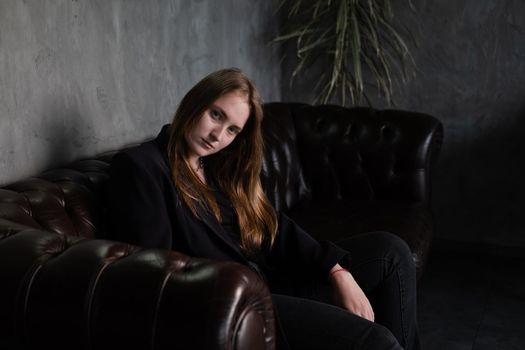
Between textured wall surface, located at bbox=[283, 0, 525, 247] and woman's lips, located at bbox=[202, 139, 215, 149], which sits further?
textured wall surface, located at bbox=[283, 0, 525, 247]

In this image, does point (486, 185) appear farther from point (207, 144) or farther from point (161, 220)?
point (161, 220)

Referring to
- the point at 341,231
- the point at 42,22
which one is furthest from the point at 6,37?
the point at 341,231

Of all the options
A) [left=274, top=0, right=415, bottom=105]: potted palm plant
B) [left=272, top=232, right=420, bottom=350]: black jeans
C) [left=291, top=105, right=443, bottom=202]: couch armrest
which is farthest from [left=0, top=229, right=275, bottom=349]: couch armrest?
[left=274, top=0, right=415, bottom=105]: potted palm plant

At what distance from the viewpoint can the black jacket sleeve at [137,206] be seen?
5.11 feet

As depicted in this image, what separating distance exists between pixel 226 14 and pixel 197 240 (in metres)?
1.81

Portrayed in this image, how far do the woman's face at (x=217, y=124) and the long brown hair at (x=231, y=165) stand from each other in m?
0.01

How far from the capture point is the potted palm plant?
3539 mm

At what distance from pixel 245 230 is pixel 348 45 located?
2054 millimetres

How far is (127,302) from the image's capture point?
40.4 inches

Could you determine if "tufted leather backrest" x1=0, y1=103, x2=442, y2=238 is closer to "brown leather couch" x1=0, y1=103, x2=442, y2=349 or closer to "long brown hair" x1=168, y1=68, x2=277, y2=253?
"long brown hair" x1=168, y1=68, x2=277, y2=253

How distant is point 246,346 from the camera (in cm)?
101

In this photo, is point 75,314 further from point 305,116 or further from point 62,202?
point 305,116

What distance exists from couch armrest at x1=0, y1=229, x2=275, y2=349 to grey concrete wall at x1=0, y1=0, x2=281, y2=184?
2.66 ft

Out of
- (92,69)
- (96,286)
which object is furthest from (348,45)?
(96,286)
